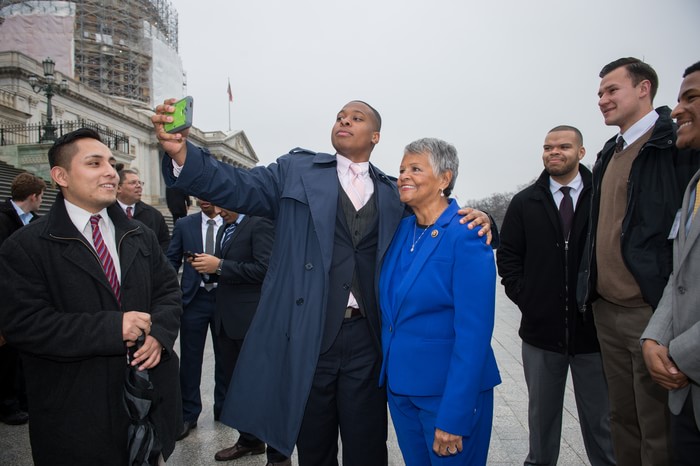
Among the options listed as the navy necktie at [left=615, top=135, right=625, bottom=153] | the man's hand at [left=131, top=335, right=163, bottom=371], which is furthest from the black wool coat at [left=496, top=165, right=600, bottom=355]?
the man's hand at [left=131, top=335, right=163, bottom=371]

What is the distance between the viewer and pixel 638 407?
2541mm

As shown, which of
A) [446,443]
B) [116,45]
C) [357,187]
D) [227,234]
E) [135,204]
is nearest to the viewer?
[446,443]

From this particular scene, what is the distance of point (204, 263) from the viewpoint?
386 centimetres

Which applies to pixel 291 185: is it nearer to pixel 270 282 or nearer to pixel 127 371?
pixel 270 282

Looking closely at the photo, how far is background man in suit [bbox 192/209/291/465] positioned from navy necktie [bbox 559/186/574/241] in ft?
7.97

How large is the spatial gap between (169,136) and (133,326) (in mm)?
923

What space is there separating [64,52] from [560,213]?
46.4 metres

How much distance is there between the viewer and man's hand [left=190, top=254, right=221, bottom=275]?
12.6ft

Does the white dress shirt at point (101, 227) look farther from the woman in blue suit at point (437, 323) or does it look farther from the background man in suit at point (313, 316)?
the woman in blue suit at point (437, 323)

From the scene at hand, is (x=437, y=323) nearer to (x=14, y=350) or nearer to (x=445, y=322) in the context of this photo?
(x=445, y=322)

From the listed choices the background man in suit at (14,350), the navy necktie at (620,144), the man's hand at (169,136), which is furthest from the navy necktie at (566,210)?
the background man in suit at (14,350)

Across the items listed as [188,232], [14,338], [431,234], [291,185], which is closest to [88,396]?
[14,338]

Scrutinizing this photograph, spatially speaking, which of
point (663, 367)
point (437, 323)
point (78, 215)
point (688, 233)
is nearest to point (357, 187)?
point (437, 323)

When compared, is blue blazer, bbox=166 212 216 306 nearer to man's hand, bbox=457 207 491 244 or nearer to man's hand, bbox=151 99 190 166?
man's hand, bbox=151 99 190 166
